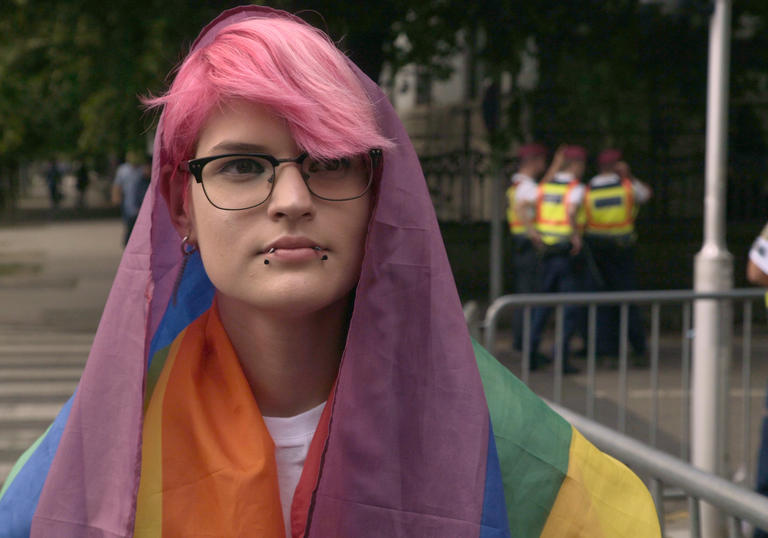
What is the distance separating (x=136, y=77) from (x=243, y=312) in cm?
1085

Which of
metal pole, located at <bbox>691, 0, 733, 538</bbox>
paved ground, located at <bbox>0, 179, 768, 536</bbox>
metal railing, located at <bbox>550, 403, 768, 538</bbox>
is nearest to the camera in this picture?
metal railing, located at <bbox>550, 403, 768, 538</bbox>

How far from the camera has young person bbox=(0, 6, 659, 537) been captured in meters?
1.50

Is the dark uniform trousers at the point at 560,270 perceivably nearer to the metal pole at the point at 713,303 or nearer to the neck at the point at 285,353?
the metal pole at the point at 713,303

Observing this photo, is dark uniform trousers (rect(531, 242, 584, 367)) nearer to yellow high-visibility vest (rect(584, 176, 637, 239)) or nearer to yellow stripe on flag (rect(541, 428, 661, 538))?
yellow high-visibility vest (rect(584, 176, 637, 239))

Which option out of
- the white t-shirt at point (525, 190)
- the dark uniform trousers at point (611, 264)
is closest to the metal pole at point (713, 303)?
the dark uniform trousers at point (611, 264)

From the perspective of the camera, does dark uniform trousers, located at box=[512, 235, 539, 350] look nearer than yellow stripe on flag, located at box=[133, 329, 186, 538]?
No

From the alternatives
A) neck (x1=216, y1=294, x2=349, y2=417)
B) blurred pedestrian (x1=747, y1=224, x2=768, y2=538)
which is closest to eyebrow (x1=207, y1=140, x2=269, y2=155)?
neck (x1=216, y1=294, x2=349, y2=417)

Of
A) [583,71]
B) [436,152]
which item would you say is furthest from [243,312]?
[436,152]

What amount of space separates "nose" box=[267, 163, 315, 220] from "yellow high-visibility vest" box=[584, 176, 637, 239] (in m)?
8.32

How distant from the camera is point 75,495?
1.49 metres

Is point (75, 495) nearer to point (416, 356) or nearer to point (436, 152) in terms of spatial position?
point (416, 356)

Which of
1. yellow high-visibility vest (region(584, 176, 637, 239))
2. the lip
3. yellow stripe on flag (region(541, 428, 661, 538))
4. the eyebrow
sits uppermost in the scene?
the eyebrow

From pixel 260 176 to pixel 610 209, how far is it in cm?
839

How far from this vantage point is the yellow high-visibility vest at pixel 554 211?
30.7 ft
